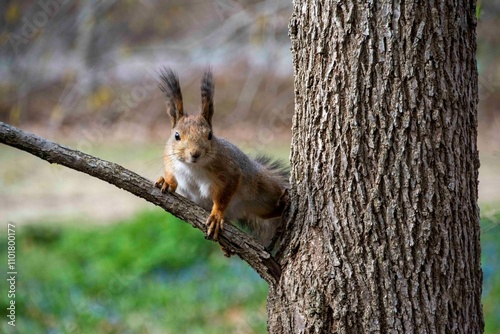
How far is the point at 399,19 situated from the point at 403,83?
165 millimetres

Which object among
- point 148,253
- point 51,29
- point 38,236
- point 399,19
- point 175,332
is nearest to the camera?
point 399,19

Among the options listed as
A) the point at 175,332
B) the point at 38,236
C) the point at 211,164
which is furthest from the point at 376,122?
the point at 38,236

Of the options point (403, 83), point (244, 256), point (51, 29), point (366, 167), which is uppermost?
point (51, 29)

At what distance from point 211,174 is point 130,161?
4915 mm

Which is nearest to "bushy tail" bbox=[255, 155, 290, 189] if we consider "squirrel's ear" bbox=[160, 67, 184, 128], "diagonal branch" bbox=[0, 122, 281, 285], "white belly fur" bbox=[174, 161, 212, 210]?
"white belly fur" bbox=[174, 161, 212, 210]

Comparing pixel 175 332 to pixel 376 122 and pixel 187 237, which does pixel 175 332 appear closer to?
pixel 187 237

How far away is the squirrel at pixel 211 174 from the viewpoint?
233 cm

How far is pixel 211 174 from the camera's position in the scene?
246cm

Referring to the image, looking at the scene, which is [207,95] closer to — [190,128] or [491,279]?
[190,128]

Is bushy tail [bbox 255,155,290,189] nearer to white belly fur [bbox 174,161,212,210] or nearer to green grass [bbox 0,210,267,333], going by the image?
white belly fur [bbox 174,161,212,210]

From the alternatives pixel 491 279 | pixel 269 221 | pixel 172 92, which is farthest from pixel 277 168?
pixel 491 279

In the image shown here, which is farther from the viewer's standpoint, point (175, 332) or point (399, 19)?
point (175, 332)

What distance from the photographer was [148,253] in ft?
16.2

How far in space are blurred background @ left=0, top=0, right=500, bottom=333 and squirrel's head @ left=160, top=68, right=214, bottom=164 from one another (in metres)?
0.45
